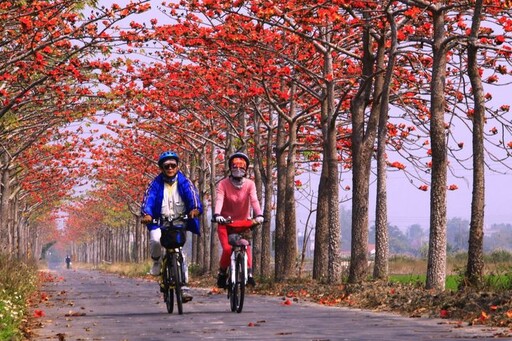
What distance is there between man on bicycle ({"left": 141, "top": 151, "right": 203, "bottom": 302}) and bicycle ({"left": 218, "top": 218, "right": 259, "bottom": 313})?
0.56m

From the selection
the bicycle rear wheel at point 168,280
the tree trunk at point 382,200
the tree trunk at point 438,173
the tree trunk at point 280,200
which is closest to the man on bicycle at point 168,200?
the bicycle rear wheel at point 168,280

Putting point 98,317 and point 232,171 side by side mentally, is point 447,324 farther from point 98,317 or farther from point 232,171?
point 98,317

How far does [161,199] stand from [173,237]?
534mm

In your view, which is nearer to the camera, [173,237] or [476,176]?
[173,237]

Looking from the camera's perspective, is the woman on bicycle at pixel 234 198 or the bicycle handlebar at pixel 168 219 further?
the woman on bicycle at pixel 234 198

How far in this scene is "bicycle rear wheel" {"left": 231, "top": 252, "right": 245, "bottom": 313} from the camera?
14.7m

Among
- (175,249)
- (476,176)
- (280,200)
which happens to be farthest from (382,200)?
(280,200)

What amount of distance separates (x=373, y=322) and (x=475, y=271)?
131 inches

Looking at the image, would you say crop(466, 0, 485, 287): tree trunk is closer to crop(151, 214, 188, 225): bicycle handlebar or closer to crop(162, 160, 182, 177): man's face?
crop(151, 214, 188, 225): bicycle handlebar

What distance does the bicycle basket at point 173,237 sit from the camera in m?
14.5

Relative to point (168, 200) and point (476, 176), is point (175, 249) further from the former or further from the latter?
point (476, 176)

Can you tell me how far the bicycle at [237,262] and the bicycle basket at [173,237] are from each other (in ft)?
2.17

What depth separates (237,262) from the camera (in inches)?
582

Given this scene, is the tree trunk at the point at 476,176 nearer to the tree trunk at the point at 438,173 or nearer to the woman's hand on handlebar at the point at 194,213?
the tree trunk at the point at 438,173
